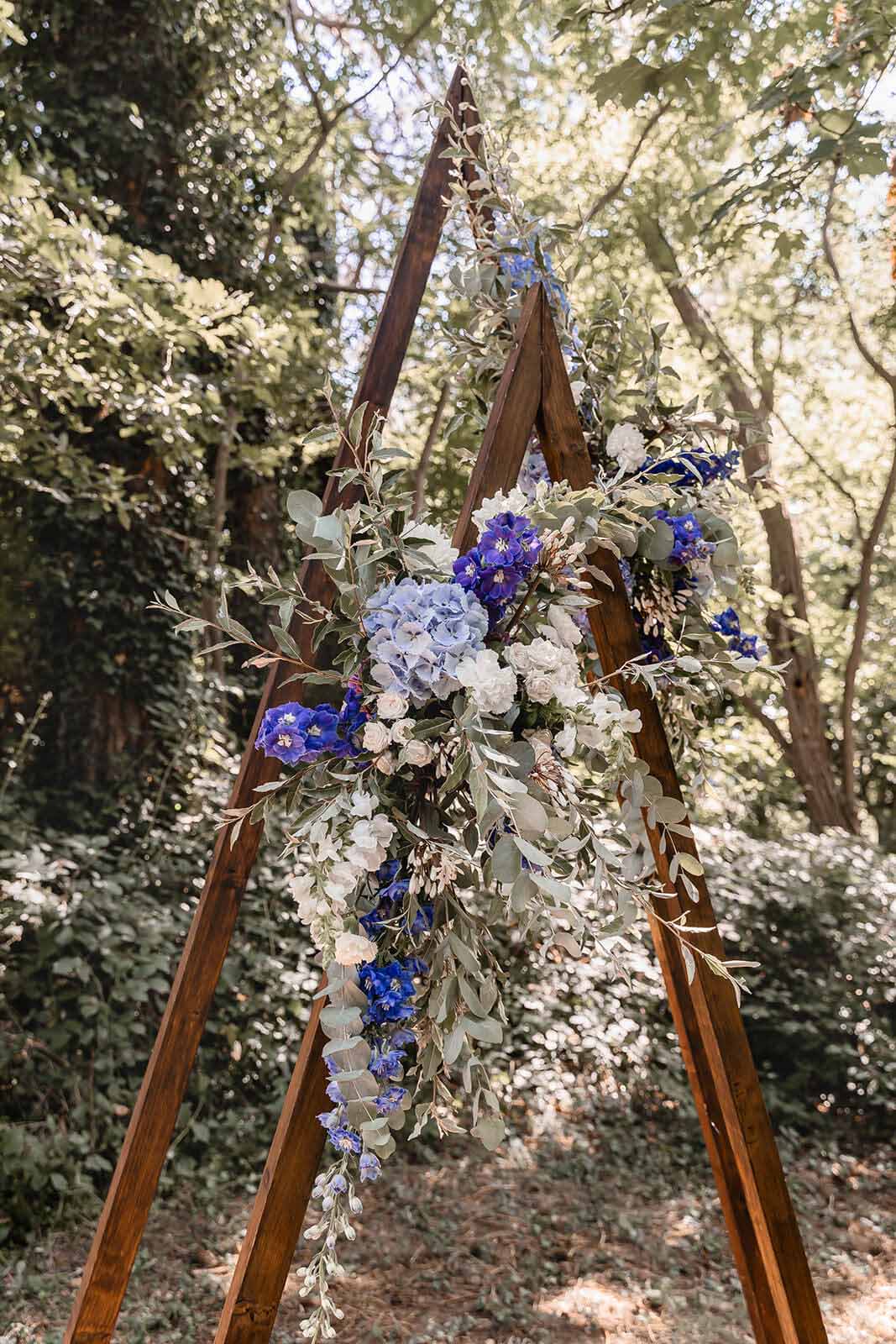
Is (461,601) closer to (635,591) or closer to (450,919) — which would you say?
(450,919)

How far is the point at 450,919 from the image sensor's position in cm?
113

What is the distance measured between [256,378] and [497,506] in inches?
110

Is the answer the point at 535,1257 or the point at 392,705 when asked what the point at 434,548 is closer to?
the point at 392,705

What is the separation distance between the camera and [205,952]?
1.51m

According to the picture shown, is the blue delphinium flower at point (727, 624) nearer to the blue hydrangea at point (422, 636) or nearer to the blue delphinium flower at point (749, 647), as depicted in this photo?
the blue delphinium flower at point (749, 647)

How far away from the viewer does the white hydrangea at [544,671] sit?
112 cm

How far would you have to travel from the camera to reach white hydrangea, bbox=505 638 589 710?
1118mm

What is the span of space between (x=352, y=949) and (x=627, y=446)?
848 millimetres

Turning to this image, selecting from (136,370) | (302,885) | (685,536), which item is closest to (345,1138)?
(302,885)

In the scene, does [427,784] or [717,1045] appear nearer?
[427,784]

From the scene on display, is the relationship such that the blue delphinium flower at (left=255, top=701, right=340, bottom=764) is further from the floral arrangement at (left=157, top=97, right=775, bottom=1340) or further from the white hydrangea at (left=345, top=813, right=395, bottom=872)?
the white hydrangea at (left=345, top=813, right=395, bottom=872)

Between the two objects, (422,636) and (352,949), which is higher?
(422,636)

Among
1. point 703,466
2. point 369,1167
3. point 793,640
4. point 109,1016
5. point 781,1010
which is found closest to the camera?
point 369,1167

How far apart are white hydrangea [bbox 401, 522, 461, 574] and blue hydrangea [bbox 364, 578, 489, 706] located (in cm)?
7
